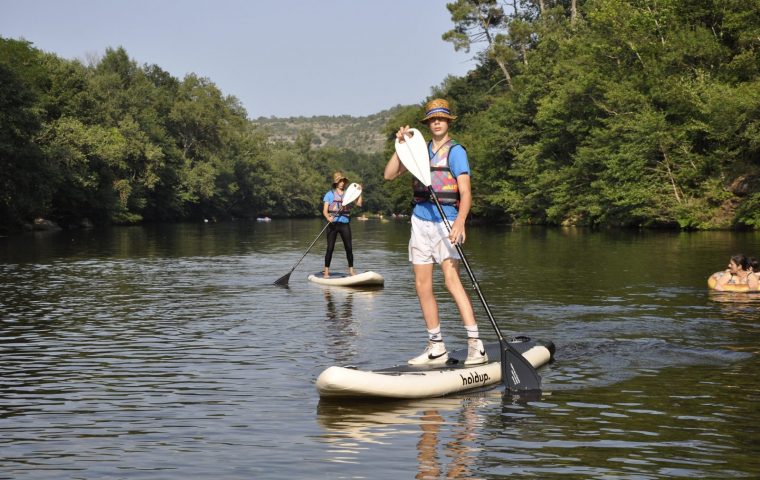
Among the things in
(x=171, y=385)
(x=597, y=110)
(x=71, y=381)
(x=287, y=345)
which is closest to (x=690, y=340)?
(x=287, y=345)

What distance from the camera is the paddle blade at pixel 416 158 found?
31.6 ft

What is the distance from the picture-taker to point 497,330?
948cm

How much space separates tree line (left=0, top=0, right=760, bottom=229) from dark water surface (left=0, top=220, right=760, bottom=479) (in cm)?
2373

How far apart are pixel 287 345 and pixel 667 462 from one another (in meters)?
6.42

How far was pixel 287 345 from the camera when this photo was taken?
12117 millimetres

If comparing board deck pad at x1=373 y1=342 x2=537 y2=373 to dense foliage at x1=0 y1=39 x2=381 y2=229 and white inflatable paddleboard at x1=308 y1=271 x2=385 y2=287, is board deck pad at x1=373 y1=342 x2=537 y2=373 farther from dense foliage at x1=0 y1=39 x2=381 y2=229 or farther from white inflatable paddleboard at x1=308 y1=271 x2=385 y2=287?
dense foliage at x1=0 y1=39 x2=381 y2=229

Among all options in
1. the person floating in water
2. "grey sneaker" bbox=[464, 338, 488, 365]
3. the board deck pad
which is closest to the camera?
the board deck pad

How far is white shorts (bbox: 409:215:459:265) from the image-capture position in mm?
9695

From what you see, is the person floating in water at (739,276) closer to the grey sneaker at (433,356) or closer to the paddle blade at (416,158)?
the grey sneaker at (433,356)

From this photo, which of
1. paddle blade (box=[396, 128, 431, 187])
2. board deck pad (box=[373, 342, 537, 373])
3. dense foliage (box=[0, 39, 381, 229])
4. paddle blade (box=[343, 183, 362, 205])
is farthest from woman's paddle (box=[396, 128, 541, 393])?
dense foliage (box=[0, 39, 381, 229])

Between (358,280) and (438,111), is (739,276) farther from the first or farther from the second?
(438,111)

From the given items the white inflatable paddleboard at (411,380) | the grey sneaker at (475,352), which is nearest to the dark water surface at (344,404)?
the white inflatable paddleboard at (411,380)

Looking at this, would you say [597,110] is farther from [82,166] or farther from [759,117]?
[82,166]

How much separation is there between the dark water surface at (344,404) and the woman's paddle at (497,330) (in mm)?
257
